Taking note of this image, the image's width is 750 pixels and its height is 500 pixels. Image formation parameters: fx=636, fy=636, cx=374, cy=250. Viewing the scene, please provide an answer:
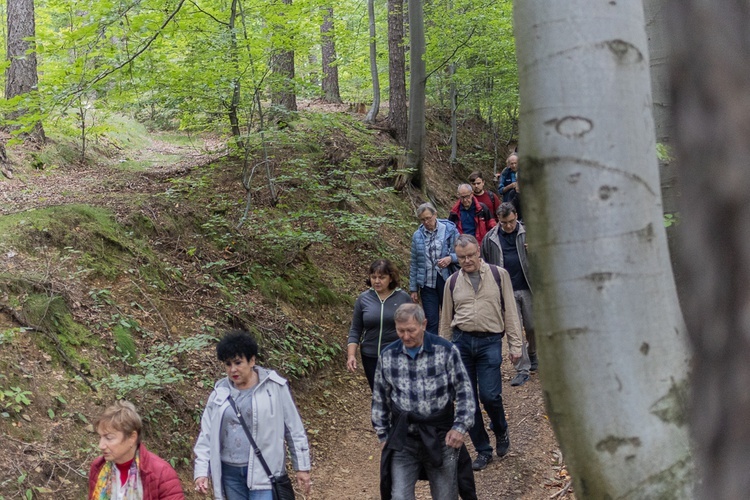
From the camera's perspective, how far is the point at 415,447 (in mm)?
4297

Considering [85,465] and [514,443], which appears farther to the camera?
[514,443]

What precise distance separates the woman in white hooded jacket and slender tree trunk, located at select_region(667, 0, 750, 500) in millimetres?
3342

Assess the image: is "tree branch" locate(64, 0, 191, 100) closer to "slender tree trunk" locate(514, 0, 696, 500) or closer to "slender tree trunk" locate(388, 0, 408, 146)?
"slender tree trunk" locate(514, 0, 696, 500)

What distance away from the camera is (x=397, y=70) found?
15.2m

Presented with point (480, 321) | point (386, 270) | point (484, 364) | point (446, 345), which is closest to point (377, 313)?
point (386, 270)

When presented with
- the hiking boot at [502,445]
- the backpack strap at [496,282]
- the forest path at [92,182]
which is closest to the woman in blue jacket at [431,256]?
the backpack strap at [496,282]

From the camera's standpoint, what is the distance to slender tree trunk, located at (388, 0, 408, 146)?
48.6ft

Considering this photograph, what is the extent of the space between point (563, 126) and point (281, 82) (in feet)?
24.6

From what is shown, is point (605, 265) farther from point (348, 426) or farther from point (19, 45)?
point (19, 45)

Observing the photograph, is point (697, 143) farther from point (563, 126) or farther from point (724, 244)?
point (563, 126)

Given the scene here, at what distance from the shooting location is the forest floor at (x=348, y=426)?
19.1 feet

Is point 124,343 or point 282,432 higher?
point 124,343

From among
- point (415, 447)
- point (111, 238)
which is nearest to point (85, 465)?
point (415, 447)

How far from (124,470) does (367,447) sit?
153 inches
